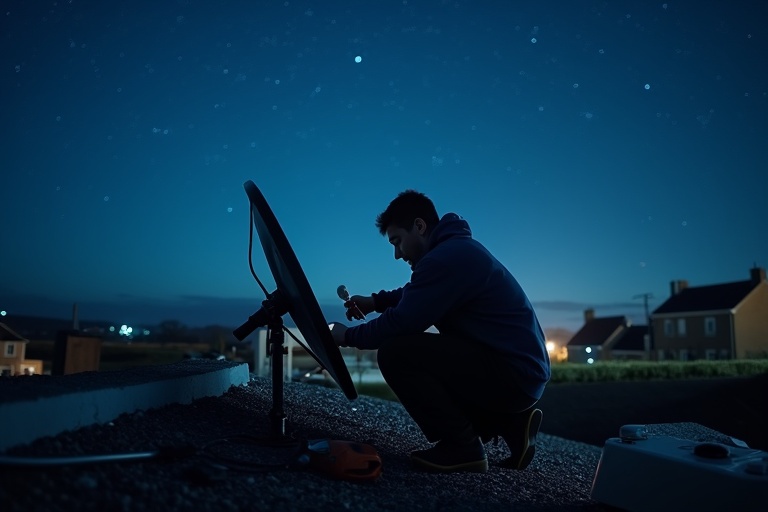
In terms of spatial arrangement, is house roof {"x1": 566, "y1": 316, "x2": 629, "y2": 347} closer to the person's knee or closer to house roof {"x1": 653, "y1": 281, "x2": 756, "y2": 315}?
house roof {"x1": 653, "y1": 281, "x2": 756, "y2": 315}

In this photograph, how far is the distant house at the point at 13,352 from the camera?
11.7 m

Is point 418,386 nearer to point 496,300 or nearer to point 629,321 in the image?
point 496,300

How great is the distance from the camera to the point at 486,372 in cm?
314

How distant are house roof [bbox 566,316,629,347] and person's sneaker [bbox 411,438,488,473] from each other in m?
46.9

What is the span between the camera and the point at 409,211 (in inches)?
145

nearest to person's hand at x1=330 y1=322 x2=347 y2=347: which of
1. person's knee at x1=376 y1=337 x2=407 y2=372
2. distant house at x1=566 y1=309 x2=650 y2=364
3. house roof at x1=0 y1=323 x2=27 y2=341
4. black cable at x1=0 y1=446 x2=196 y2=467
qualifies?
person's knee at x1=376 y1=337 x2=407 y2=372

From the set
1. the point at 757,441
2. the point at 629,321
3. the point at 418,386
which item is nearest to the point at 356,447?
the point at 418,386

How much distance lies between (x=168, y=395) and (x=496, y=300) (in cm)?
193

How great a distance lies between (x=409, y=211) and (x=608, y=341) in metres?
46.9

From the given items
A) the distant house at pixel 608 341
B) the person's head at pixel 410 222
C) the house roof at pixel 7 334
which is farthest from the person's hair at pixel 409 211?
the distant house at pixel 608 341

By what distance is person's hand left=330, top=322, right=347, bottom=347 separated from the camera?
3094 mm

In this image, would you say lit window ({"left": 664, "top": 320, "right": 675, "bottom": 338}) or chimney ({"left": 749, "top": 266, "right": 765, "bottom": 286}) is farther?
lit window ({"left": 664, "top": 320, "right": 675, "bottom": 338})

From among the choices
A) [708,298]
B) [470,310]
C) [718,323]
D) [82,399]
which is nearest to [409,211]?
[470,310]

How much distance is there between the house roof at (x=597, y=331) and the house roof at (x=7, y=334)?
4292 centimetres
